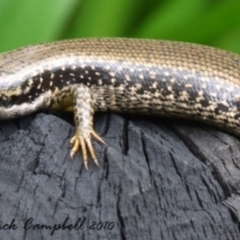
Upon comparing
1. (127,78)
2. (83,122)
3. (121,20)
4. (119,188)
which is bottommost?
(119,188)

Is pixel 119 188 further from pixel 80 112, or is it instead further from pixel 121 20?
pixel 121 20

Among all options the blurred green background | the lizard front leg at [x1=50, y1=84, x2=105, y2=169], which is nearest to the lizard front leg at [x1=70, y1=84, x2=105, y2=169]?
the lizard front leg at [x1=50, y1=84, x2=105, y2=169]

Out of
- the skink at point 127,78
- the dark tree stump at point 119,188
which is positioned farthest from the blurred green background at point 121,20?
the dark tree stump at point 119,188

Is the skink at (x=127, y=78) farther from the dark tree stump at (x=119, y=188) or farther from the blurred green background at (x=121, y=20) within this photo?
the dark tree stump at (x=119, y=188)

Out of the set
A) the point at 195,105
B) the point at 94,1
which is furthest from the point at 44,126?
the point at 94,1

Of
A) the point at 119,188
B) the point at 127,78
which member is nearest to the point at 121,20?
the point at 127,78
